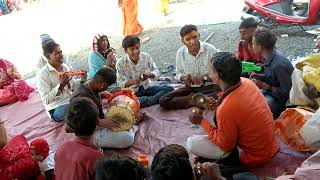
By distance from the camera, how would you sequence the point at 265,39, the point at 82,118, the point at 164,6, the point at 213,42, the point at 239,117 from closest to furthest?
the point at 82,118 → the point at 239,117 → the point at 265,39 → the point at 213,42 → the point at 164,6

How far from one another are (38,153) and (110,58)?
1.91m

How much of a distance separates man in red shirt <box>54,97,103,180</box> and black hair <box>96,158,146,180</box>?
647 mm

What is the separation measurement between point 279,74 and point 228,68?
119 cm

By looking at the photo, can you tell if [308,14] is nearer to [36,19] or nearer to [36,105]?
[36,105]

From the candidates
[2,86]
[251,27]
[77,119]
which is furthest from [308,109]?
[2,86]

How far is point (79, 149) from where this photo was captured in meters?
2.73

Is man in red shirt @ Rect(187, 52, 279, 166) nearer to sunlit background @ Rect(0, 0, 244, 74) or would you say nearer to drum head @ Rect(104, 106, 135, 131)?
drum head @ Rect(104, 106, 135, 131)

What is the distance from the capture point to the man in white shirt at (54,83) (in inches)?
178

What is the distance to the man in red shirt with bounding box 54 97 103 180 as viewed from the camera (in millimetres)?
2705

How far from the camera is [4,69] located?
Result: 18.8ft

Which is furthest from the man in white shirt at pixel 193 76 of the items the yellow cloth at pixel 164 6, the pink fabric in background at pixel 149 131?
the yellow cloth at pixel 164 6

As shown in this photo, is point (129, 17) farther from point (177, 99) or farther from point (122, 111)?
point (122, 111)

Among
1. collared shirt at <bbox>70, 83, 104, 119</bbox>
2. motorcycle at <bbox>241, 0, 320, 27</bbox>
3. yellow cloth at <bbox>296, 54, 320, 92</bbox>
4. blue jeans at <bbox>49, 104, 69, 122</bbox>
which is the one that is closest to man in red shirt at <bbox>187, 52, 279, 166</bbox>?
yellow cloth at <bbox>296, 54, 320, 92</bbox>

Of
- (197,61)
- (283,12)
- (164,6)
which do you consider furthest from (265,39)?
(164,6)
